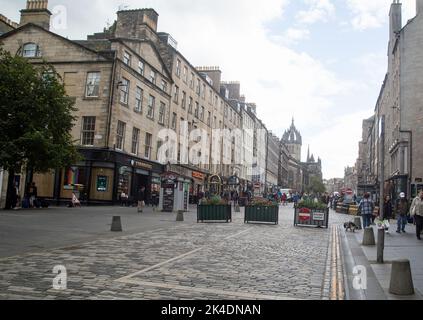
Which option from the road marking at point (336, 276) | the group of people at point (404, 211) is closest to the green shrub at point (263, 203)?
the group of people at point (404, 211)

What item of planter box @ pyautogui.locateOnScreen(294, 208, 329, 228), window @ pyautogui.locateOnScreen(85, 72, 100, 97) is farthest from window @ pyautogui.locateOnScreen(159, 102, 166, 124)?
planter box @ pyautogui.locateOnScreen(294, 208, 329, 228)

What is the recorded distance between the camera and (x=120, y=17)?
38688 mm

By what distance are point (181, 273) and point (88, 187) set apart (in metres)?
24.6

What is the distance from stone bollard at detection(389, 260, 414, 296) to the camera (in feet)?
21.6

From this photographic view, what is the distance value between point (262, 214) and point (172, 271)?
13841 mm

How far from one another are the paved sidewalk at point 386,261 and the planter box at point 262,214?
5454mm

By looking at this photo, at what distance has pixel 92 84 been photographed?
105 feet

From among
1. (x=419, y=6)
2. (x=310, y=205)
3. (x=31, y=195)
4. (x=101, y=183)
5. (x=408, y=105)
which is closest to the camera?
(x=310, y=205)

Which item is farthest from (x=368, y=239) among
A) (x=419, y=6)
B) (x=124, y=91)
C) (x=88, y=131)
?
(x=419, y=6)

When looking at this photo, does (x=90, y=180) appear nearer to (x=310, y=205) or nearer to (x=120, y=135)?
(x=120, y=135)

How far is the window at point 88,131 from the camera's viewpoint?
104 ft

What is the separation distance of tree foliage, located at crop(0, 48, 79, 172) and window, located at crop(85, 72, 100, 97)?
7.73m

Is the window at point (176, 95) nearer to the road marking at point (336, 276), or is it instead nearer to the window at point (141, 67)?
the window at point (141, 67)
